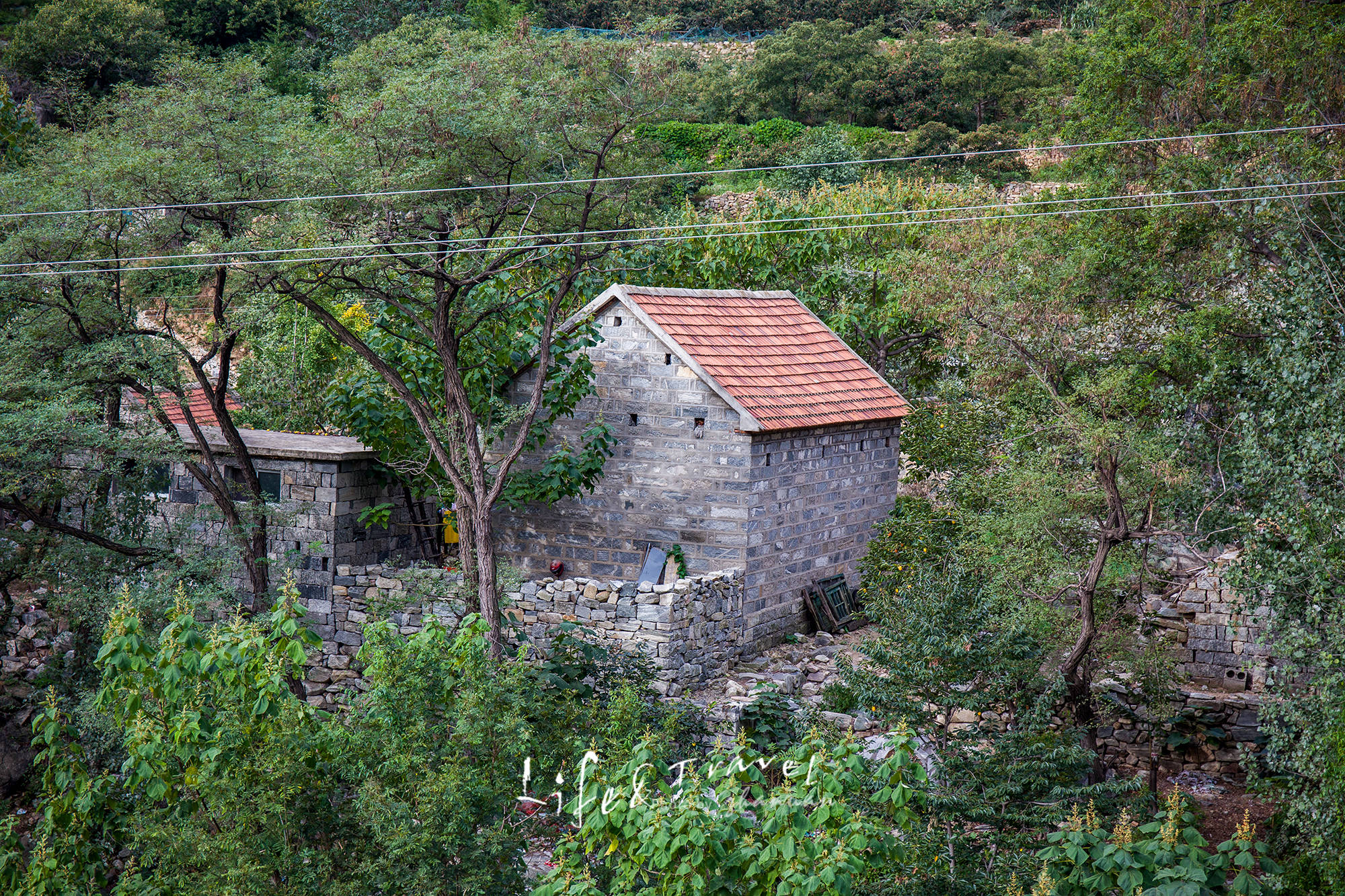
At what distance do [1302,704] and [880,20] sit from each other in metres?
44.6

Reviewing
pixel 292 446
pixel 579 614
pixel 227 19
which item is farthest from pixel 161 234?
pixel 227 19

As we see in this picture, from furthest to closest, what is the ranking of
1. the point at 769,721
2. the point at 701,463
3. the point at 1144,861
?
the point at 701,463, the point at 769,721, the point at 1144,861

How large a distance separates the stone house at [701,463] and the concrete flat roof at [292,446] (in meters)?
2.30

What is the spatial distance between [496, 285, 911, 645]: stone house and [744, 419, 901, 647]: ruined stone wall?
2 cm

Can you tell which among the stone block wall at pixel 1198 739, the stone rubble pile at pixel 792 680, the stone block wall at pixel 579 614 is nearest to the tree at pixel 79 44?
the stone block wall at pixel 579 614

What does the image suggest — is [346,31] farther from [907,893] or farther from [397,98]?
[907,893]

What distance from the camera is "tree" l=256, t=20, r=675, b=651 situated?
11.7 meters

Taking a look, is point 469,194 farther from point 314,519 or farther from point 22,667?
point 22,667

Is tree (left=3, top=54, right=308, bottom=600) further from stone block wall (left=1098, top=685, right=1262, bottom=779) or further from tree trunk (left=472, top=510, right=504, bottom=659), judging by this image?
stone block wall (left=1098, top=685, right=1262, bottom=779)

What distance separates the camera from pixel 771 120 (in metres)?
41.6

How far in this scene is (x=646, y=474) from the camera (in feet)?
44.7

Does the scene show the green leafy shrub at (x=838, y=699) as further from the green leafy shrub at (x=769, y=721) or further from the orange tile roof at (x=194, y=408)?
the orange tile roof at (x=194, y=408)

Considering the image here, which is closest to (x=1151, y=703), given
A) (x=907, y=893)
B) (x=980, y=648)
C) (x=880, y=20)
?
(x=980, y=648)

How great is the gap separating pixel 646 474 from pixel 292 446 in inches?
181
